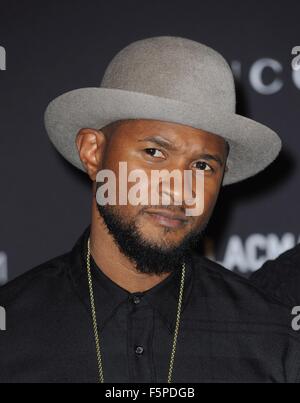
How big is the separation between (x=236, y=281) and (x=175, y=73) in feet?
2.40

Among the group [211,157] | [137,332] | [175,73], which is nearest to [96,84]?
[175,73]

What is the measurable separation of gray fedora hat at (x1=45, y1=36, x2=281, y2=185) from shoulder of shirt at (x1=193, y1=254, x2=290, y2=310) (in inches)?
16.9

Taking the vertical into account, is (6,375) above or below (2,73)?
below

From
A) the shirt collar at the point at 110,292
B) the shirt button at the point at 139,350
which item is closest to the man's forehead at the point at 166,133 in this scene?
the shirt collar at the point at 110,292

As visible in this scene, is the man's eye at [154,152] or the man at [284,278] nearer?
the man's eye at [154,152]

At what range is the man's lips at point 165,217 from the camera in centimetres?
192

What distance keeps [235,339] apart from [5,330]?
722 mm

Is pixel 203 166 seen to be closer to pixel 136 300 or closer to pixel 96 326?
pixel 136 300

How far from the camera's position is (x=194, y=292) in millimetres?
2201

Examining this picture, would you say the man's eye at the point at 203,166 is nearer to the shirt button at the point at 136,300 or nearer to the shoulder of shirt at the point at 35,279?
the shirt button at the point at 136,300

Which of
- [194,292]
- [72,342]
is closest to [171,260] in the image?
[194,292]

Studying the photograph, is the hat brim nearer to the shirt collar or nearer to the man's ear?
the man's ear

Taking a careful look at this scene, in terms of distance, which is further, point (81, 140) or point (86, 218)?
point (86, 218)

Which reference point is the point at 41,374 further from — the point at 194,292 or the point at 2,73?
the point at 2,73
